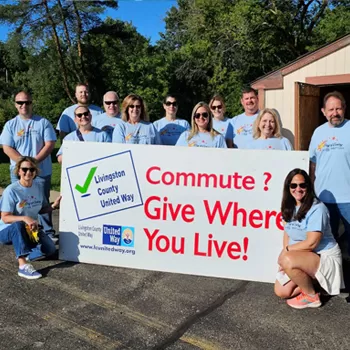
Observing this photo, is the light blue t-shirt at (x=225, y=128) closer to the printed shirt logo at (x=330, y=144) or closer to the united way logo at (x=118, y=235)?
the printed shirt logo at (x=330, y=144)

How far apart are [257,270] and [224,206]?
692mm

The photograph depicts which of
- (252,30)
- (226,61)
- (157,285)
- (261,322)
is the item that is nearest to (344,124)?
(261,322)

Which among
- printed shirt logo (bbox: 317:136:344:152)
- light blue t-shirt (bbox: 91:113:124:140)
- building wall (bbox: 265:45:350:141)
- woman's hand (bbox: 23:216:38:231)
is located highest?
building wall (bbox: 265:45:350:141)

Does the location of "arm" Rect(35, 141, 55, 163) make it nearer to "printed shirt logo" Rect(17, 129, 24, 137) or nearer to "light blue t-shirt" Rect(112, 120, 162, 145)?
"printed shirt logo" Rect(17, 129, 24, 137)

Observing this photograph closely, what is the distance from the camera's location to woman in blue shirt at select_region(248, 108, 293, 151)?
13.5 ft

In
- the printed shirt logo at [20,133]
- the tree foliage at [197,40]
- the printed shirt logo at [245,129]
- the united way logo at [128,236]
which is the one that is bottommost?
the united way logo at [128,236]

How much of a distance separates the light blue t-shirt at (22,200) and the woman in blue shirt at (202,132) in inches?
65.6

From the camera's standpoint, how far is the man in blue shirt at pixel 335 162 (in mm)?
3699

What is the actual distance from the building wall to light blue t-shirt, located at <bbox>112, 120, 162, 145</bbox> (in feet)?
17.2

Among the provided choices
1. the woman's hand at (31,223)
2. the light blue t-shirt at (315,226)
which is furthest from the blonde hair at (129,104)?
the light blue t-shirt at (315,226)

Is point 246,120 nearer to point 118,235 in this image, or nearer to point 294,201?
point 294,201

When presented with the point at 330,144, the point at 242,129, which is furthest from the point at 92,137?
the point at 330,144

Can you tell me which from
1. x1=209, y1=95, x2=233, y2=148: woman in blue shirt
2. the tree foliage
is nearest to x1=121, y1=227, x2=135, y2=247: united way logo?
x1=209, y1=95, x2=233, y2=148: woman in blue shirt

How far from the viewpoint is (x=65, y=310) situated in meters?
3.37
